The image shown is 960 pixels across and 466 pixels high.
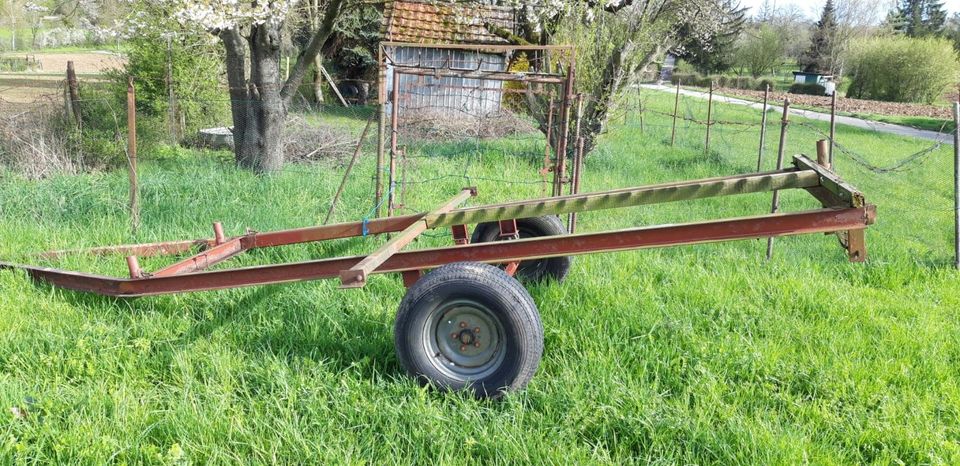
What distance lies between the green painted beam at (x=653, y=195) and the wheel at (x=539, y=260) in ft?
3.31

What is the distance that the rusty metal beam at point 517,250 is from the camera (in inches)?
135

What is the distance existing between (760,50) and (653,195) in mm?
58094

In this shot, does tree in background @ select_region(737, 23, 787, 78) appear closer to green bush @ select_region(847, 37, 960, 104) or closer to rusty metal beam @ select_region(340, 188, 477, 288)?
green bush @ select_region(847, 37, 960, 104)

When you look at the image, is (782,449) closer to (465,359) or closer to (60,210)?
(465,359)

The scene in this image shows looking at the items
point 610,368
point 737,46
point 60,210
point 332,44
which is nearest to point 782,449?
point 610,368

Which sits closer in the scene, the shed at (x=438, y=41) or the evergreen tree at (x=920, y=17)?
the shed at (x=438, y=41)

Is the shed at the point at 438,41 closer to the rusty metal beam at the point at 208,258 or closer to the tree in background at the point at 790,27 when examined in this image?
the rusty metal beam at the point at 208,258

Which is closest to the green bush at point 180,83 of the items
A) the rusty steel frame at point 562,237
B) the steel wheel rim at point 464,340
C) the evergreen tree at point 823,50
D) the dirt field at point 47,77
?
the dirt field at point 47,77

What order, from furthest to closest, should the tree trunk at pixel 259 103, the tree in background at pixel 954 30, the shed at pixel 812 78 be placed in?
the tree in background at pixel 954 30
the shed at pixel 812 78
the tree trunk at pixel 259 103

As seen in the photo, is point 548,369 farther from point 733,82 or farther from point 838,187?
point 733,82

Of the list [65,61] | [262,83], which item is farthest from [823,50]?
[262,83]

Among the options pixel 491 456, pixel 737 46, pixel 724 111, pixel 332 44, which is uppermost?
pixel 737 46

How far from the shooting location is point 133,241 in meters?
6.36

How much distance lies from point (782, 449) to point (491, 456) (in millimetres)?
1357
